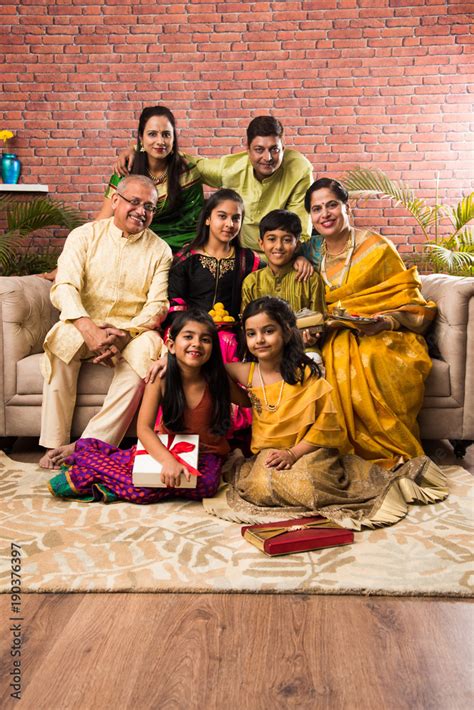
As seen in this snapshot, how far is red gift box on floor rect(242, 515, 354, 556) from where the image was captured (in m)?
1.93

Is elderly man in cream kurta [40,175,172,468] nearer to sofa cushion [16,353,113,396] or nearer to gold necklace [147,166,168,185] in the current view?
sofa cushion [16,353,113,396]

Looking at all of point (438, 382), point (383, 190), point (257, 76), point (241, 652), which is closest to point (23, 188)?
point (257, 76)

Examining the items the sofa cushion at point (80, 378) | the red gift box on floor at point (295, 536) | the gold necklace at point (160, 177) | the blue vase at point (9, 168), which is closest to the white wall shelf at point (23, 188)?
the blue vase at point (9, 168)

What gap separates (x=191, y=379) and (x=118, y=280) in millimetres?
815

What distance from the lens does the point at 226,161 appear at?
3.98 meters

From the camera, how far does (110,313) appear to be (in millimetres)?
3225

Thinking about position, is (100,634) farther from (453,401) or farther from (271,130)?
(271,130)

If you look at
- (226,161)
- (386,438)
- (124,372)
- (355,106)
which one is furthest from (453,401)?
(355,106)

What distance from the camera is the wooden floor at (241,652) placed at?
124cm

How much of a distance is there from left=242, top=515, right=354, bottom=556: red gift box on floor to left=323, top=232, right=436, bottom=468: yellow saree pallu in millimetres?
739

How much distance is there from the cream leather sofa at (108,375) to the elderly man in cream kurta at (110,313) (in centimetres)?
11

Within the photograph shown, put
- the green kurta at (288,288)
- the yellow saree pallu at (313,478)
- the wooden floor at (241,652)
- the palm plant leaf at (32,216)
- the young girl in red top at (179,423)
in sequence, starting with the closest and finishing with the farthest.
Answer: the wooden floor at (241,652), the yellow saree pallu at (313,478), the young girl in red top at (179,423), the green kurta at (288,288), the palm plant leaf at (32,216)

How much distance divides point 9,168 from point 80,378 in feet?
11.9

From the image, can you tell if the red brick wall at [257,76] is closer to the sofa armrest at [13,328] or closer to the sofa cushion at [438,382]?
the sofa armrest at [13,328]
